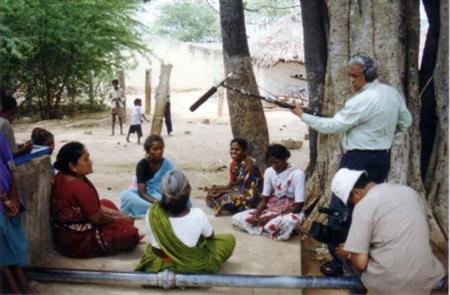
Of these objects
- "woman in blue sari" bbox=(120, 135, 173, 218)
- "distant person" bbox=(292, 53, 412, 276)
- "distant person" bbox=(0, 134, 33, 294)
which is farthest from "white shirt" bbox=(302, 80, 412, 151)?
"distant person" bbox=(0, 134, 33, 294)

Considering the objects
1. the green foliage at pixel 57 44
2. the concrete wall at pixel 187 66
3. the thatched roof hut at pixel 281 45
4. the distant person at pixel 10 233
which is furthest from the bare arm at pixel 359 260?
the concrete wall at pixel 187 66

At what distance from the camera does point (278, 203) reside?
5.05 meters

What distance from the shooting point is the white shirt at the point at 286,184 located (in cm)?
484

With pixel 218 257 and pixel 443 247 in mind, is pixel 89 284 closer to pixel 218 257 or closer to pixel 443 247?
pixel 218 257

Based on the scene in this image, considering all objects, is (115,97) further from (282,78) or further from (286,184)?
(282,78)

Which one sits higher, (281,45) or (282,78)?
(281,45)

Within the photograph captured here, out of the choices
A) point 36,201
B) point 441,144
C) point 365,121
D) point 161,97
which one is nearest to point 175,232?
point 36,201

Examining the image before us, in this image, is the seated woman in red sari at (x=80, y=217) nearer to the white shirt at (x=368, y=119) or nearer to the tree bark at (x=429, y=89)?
the white shirt at (x=368, y=119)

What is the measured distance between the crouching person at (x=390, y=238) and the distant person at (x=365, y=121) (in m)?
0.82

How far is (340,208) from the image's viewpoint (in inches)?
162

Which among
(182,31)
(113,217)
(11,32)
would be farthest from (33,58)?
(182,31)

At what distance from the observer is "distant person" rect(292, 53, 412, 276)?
13.0 feet

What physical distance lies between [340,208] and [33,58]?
A: 47.3 ft

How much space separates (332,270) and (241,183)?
5.11 feet
